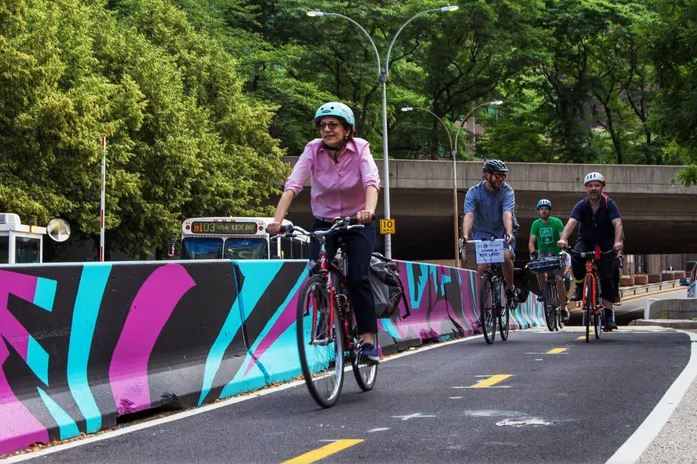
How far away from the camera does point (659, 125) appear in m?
23.4

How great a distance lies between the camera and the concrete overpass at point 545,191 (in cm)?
5006

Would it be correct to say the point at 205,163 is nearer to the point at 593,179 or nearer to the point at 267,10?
the point at 267,10

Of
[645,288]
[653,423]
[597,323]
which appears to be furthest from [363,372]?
[645,288]

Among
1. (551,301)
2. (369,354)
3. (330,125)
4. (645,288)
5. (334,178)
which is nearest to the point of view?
(330,125)

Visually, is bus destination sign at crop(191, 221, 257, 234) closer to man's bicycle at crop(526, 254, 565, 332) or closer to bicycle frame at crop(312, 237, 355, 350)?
man's bicycle at crop(526, 254, 565, 332)

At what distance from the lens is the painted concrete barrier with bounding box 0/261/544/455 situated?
6.78 metres

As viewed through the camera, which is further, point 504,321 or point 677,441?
point 504,321

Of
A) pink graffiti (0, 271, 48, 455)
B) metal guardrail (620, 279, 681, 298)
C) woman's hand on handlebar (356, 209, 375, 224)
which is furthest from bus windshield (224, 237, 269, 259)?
metal guardrail (620, 279, 681, 298)

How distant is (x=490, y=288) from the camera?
13.5 meters

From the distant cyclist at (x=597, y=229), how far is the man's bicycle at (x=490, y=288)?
0.83 metres

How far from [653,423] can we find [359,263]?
2.38 metres

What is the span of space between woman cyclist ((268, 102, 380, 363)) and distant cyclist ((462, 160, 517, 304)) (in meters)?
5.12

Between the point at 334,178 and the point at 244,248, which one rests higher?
the point at 334,178

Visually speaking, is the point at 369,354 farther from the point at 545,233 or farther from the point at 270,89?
the point at 270,89
